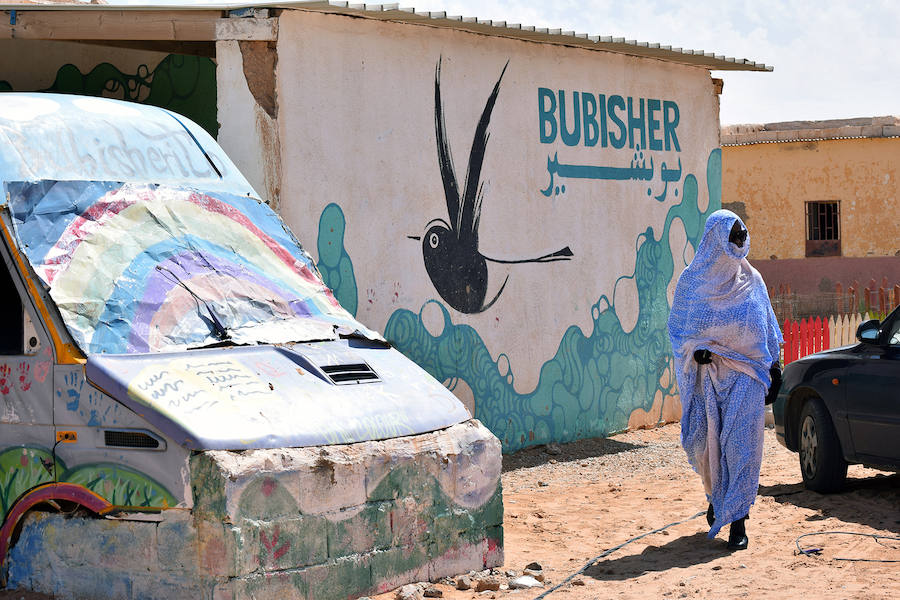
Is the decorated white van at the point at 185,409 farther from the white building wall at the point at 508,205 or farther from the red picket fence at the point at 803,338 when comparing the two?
the red picket fence at the point at 803,338

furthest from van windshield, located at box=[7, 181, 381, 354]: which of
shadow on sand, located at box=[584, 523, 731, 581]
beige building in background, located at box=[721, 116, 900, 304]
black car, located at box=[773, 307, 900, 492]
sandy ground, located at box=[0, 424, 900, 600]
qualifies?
beige building in background, located at box=[721, 116, 900, 304]

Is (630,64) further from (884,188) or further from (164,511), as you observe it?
(884,188)

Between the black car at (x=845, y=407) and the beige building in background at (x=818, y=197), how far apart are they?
17654mm

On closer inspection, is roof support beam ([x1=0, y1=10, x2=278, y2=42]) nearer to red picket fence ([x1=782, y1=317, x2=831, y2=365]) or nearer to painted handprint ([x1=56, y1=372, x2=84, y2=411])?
painted handprint ([x1=56, y1=372, x2=84, y2=411])

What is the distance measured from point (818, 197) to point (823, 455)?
19.2 meters

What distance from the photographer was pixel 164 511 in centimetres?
520

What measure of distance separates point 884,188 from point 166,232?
75.3ft

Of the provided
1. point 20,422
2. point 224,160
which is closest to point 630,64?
point 224,160

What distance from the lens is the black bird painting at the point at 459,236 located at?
1017cm

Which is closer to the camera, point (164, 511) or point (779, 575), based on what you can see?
point (164, 511)

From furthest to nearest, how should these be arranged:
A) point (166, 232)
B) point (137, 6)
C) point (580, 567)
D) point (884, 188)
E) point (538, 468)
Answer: point (884, 188) → point (538, 468) → point (137, 6) → point (580, 567) → point (166, 232)

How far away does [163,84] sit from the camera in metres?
9.95

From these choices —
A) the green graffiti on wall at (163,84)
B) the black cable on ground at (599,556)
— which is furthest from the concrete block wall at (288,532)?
the green graffiti on wall at (163,84)

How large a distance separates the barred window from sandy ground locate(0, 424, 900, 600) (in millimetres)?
16838
